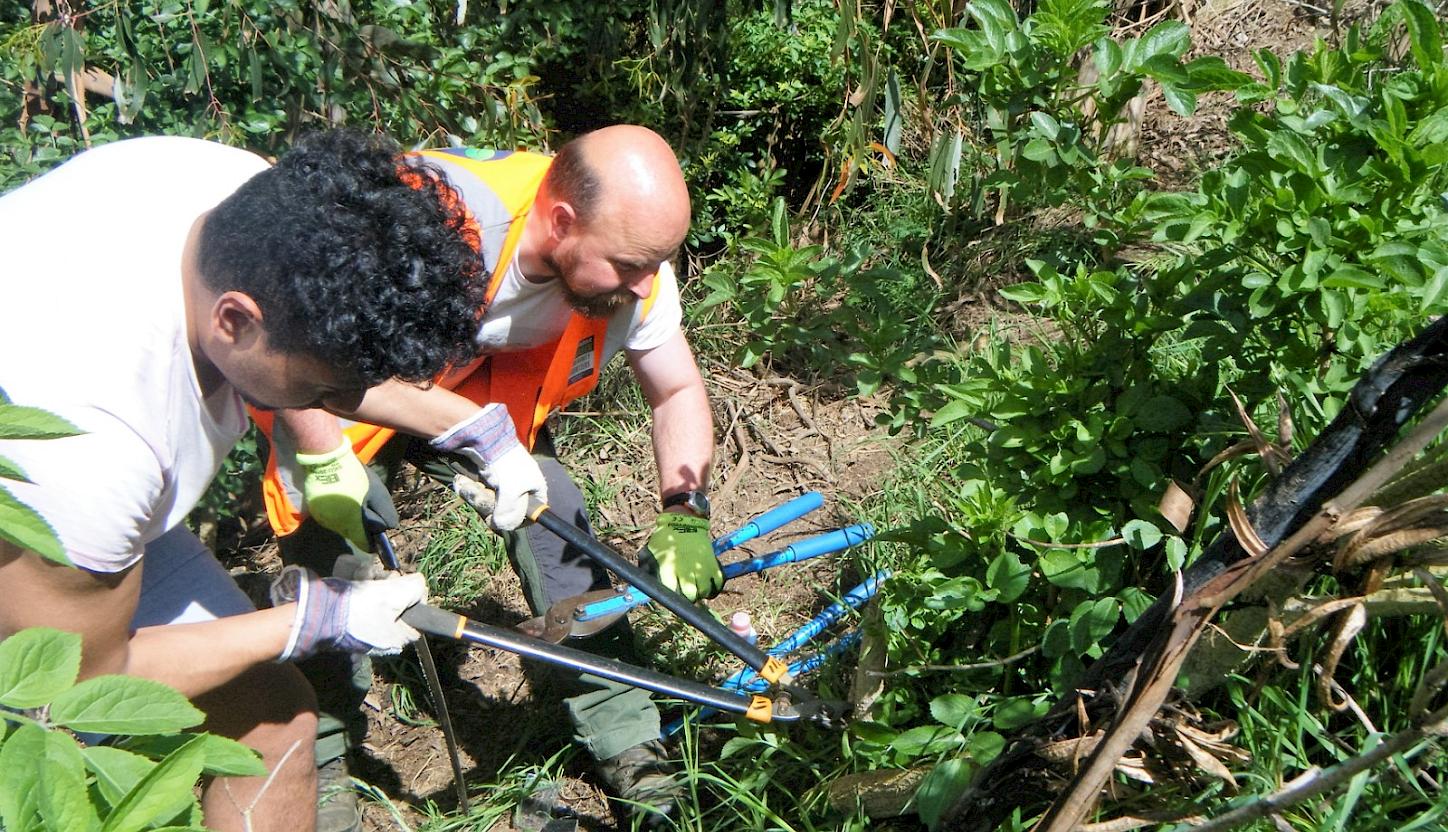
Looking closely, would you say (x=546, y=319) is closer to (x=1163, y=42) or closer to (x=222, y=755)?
(x=1163, y=42)

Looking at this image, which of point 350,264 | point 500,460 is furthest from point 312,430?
point 350,264

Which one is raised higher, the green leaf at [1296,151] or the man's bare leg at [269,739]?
the green leaf at [1296,151]

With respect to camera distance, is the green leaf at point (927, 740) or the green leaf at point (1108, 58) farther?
the green leaf at point (927, 740)

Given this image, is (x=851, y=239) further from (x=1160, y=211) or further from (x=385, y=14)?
(x=1160, y=211)

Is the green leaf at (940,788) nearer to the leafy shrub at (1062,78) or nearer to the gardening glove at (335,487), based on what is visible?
the leafy shrub at (1062,78)

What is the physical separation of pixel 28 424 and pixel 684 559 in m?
1.98

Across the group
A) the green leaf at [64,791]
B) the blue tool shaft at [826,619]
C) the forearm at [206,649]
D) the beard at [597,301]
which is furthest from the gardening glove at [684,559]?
the green leaf at [64,791]

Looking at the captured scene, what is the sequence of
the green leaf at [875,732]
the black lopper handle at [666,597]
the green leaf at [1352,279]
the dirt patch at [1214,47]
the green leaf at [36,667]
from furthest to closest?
the dirt patch at [1214,47] → the black lopper handle at [666,597] → the green leaf at [875,732] → the green leaf at [1352,279] → the green leaf at [36,667]

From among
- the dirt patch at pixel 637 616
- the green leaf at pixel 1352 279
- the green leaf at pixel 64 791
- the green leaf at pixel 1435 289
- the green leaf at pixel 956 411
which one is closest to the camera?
the green leaf at pixel 64 791

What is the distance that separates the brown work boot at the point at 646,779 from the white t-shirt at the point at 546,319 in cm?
110

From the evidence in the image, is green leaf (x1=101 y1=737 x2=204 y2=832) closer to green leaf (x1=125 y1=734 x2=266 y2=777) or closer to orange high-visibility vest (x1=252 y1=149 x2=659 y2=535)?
green leaf (x1=125 y1=734 x2=266 y2=777)

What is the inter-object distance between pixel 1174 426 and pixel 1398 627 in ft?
1.81

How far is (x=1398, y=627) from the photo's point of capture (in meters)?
2.12

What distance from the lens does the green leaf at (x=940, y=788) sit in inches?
78.8
